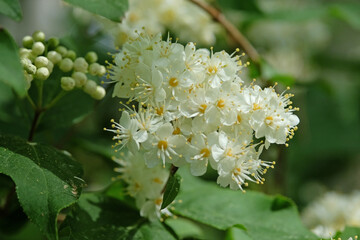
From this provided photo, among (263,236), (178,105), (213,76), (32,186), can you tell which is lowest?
(32,186)

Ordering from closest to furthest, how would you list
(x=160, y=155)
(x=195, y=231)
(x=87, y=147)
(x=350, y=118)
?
(x=160, y=155) → (x=195, y=231) → (x=87, y=147) → (x=350, y=118)

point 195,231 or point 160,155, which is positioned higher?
point 160,155

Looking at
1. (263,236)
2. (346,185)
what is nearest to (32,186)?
(263,236)

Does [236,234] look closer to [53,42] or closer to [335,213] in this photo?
[53,42]

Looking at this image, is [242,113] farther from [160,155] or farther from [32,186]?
[32,186]

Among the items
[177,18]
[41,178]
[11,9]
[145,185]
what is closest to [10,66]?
[11,9]

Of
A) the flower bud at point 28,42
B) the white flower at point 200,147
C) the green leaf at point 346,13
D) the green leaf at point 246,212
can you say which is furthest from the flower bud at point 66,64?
the green leaf at point 346,13
